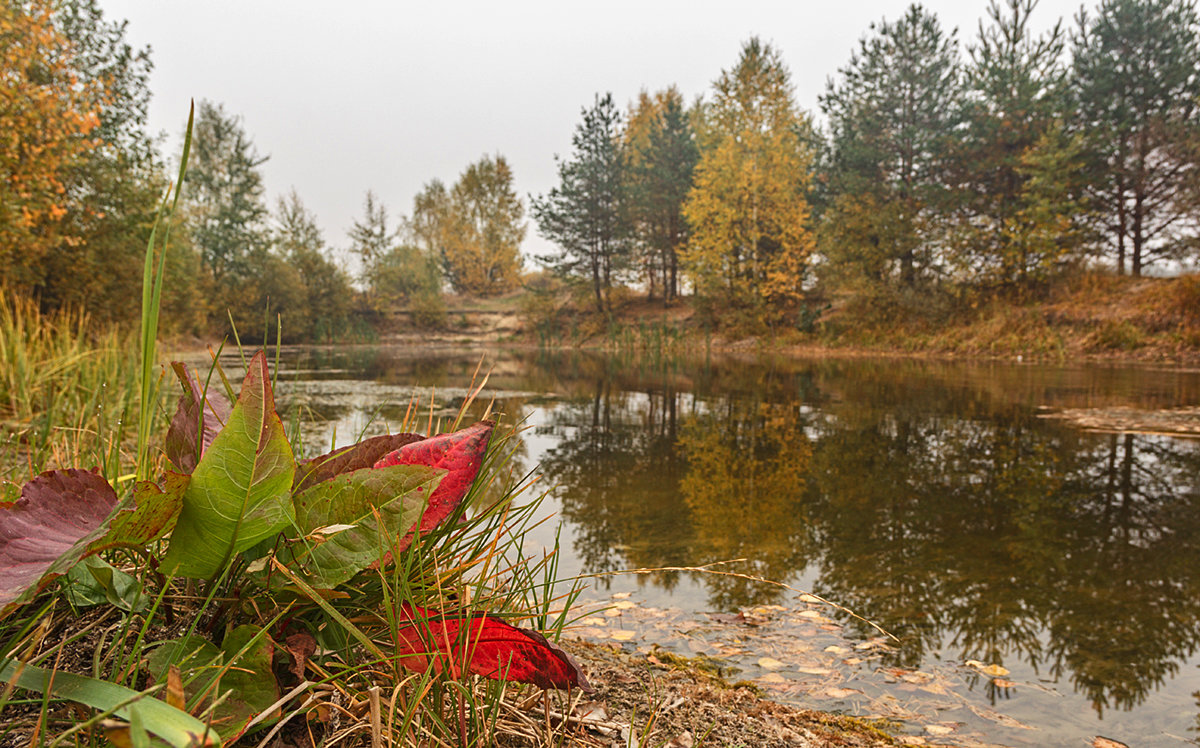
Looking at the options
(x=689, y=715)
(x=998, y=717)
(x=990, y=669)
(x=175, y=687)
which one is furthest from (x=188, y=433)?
(x=990, y=669)

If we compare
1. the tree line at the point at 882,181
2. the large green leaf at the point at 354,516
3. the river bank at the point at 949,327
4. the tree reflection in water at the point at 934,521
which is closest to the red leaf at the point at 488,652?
the large green leaf at the point at 354,516

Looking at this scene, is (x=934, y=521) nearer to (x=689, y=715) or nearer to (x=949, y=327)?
(x=689, y=715)

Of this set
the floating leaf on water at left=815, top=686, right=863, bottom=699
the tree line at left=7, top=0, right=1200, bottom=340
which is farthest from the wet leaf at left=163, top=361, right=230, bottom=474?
the tree line at left=7, top=0, right=1200, bottom=340

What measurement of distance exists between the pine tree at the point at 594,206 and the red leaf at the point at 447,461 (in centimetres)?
2575

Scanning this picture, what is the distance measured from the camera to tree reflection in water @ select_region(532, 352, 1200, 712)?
2018 mm

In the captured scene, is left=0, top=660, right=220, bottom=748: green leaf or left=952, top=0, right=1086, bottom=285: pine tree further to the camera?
left=952, top=0, right=1086, bottom=285: pine tree

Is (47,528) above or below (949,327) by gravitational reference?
below

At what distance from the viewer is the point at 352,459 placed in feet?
3.02

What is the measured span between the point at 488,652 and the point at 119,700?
0.45 m

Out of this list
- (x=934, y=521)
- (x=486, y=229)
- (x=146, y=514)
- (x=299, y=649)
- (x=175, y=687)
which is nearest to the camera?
(x=175, y=687)

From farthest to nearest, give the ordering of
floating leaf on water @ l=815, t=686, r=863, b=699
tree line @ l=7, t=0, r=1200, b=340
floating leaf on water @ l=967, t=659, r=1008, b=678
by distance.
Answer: tree line @ l=7, t=0, r=1200, b=340 → floating leaf on water @ l=967, t=659, r=1008, b=678 → floating leaf on water @ l=815, t=686, r=863, b=699

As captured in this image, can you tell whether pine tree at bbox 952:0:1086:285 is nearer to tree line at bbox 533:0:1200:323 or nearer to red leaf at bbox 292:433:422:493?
tree line at bbox 533:0:1200:323

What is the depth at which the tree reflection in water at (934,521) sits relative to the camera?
202 centimetres

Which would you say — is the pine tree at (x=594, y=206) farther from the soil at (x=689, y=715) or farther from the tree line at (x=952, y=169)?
the soil at (x=689, y=715)
